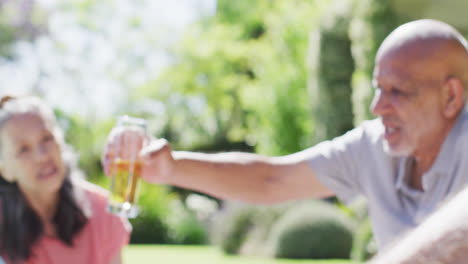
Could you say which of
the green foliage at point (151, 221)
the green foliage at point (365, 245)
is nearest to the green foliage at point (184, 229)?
the green foliage at point (151, 221)

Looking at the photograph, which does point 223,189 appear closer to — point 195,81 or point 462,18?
point 462,18

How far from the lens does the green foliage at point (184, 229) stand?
16.6 metres

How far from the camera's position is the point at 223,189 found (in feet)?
8.28

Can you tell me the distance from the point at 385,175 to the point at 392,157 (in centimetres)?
7

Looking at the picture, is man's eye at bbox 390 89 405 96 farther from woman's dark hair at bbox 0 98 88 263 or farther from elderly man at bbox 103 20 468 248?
woman's dark hair at bbox 0 98 88 263

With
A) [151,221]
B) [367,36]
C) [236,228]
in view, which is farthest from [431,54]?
[151,221]

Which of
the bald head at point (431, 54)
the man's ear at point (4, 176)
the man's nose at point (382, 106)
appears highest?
the bald head at point (431, 54)

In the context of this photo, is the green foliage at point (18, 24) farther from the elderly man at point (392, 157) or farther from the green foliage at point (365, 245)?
the elderly man at point (392, 157)

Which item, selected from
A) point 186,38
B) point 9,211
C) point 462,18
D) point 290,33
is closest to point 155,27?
point 186,38

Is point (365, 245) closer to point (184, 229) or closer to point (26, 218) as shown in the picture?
point (26, 218)

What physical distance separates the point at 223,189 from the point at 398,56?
85 centimetres

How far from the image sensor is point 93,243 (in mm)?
3115

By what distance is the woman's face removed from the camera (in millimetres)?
2951

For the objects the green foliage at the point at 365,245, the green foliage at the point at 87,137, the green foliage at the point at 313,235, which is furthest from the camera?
the green foliage at the point at 87,137
